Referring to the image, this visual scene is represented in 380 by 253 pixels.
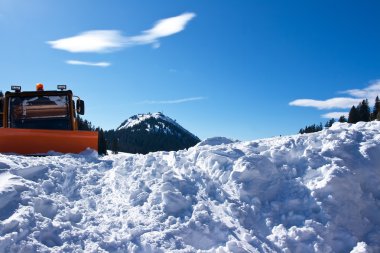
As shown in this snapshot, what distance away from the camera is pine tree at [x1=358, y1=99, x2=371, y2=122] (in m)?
65.8

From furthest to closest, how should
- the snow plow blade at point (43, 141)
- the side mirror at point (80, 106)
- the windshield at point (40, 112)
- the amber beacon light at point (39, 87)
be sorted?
the amber beacon light at point (39, 87) → the side mirror at point (80, 106) → the windshield at point (40, 112) → the snow plow blade at point (43, 141)

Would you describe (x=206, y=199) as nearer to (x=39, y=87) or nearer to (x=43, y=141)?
(x=43, y=141)

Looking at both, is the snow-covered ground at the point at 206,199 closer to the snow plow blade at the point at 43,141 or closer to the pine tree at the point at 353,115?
the snow plow blade at the point at 43,141

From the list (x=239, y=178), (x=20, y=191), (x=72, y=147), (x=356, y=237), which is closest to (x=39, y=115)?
(x=72, y=147)

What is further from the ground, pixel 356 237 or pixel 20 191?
pixel 20 191

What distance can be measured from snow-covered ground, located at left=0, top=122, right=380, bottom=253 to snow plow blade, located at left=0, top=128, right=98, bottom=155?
1627 millimetres

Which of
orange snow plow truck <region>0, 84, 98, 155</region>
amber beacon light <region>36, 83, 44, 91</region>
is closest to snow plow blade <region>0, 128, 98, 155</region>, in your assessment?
orange snow plow truck <region>0, 84, 98, 155</region>

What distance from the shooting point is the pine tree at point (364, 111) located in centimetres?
6575

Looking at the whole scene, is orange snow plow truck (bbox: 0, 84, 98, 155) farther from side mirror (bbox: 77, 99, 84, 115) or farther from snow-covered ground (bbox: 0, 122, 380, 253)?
snow-covered ground (bbox: 0, 122, 380, 253)

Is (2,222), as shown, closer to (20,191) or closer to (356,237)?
(20,191)

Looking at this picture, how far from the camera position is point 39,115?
12.5 m

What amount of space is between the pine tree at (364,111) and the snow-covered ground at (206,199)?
201 ft

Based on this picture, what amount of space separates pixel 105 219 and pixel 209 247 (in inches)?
82.5

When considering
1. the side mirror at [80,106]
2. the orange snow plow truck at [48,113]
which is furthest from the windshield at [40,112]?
the side mirror at [80,106]
